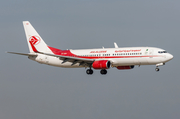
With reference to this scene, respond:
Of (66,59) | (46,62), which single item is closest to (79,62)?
(66,59)

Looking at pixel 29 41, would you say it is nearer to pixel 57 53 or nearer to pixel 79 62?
pixel 57 53

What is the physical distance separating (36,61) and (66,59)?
29.1ft

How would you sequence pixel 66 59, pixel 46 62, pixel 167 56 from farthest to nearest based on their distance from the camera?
pixel 46 62
pixel 66 59
pixel 167 56

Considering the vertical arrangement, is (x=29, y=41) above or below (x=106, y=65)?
above

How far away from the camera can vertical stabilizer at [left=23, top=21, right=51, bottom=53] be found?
246 feet

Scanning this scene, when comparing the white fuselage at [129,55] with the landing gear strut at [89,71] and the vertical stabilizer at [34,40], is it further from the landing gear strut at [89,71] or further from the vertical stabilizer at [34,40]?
the vertical stabilizer at [34,40]

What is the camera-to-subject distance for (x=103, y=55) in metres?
67.3

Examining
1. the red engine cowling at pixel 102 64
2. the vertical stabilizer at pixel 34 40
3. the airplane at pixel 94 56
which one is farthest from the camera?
the vertical stabilizer at pixel 34 40

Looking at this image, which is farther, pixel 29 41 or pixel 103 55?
pixel 29 41

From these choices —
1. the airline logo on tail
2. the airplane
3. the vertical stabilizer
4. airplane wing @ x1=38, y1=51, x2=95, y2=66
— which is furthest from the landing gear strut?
the airline logo on tail

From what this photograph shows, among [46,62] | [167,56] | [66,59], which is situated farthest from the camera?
[46,62]

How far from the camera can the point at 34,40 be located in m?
75.3

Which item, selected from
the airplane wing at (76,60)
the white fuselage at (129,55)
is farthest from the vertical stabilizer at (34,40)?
the airplane wing at (76,60)

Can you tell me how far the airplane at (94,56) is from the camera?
2527 inches
